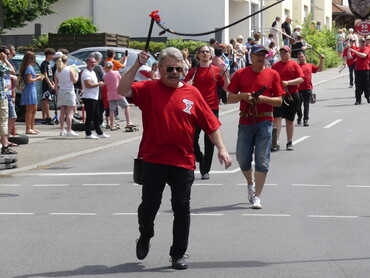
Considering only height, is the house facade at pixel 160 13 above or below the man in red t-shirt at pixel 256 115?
above

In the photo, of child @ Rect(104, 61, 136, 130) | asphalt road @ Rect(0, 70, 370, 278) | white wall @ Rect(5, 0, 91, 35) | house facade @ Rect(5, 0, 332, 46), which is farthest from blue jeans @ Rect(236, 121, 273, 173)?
white wall @ Rect(5, 0, 91, 35)

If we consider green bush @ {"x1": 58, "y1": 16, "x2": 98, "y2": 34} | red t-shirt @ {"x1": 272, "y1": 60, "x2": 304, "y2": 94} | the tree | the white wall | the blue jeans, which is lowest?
the blue jeans

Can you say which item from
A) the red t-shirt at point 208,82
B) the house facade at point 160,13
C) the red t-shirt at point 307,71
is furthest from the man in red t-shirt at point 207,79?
the house facade at point 160,13

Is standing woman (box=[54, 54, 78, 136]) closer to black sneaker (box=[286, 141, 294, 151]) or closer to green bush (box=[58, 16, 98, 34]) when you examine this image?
black sneaker (box=[286, 141, 294, 151])

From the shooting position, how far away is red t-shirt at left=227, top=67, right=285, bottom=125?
10.7 meters

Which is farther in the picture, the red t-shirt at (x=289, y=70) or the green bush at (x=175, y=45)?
the green bush at (x=175, y=45)

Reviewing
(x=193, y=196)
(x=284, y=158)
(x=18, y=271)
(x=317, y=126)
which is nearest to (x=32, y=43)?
(x=317, y=126)

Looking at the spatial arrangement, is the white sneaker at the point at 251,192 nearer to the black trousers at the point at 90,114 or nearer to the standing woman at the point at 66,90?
the black trousers at the point at 90,114

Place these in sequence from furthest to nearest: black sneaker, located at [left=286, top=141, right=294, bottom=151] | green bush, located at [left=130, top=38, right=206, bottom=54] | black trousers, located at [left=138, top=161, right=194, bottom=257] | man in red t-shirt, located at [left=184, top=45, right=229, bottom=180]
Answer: green bush, located at [left=130, top=38, right=206, bottom=54] → black sneaker, located at [left=286, top=141, right=294, bottom=151] → man in red t-shirt, located at [left=184, top=45, right=229, bottom=180] → black trousers, located at [left=138, top=161, right=194, bottom=257]

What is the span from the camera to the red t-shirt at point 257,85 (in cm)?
1073

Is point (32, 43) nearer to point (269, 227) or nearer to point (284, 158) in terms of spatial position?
point (284, 158)

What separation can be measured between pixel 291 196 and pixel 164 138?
4.35 m

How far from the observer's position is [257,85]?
35.2 feet

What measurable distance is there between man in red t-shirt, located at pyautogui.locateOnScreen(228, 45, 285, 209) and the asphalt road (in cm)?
43
